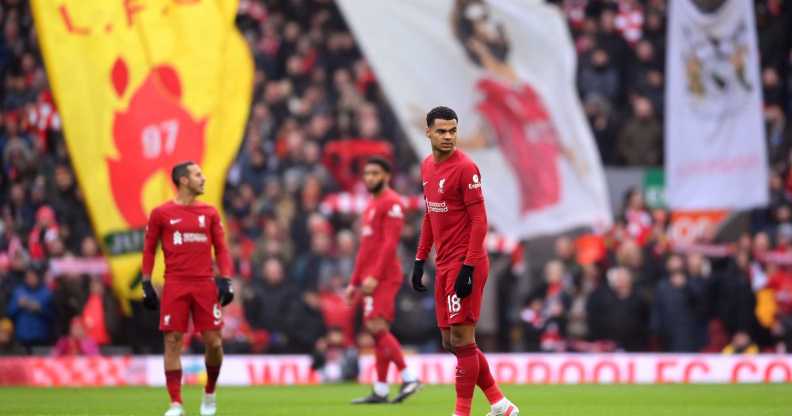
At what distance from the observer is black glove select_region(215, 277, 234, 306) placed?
1292 cm

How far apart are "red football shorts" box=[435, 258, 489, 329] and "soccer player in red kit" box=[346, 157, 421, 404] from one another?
4142 millimetres

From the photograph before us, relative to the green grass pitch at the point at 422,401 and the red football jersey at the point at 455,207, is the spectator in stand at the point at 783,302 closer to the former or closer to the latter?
the green grass pitch at the point at 422,401

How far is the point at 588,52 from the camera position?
2580 centimetres

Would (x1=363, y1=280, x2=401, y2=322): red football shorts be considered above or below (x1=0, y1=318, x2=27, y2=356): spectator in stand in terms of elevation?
above

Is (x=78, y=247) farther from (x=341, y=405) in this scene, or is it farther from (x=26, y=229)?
(x=341, y=405)

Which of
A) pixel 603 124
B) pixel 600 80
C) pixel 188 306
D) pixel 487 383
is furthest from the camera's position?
pixel 600 80

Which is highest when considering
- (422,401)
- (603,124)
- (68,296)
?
(603,124)

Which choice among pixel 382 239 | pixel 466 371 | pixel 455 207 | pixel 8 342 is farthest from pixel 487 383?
pixel 8 342

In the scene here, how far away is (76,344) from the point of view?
20.5 metres

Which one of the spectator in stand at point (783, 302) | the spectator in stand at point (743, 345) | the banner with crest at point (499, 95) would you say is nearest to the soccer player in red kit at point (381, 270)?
the banner with crest at point (499, 95)

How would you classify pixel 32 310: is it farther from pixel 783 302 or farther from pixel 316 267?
pixel 783 302

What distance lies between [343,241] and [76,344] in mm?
4095

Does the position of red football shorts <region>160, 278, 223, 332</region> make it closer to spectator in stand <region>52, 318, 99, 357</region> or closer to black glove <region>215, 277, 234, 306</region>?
black glove <region>215, 277, 234, 306</region>

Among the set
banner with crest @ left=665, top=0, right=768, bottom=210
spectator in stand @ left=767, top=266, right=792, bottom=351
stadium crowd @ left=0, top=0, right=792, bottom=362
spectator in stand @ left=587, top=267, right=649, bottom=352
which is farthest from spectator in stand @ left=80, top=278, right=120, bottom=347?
spectator in stand @ left=767, top=266, right=792, bottom=351
